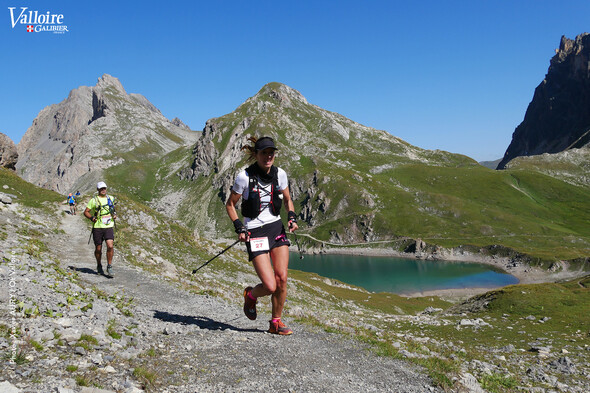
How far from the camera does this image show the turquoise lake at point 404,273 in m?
133

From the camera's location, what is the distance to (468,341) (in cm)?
2584

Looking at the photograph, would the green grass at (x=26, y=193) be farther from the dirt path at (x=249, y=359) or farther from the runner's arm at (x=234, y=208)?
the runner's arm at (x=234, y=208)

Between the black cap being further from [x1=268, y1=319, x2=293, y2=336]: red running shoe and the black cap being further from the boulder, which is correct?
the boulder

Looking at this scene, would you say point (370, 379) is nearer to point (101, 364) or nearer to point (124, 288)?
Answer: point (101, 364)

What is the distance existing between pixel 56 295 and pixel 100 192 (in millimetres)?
8989

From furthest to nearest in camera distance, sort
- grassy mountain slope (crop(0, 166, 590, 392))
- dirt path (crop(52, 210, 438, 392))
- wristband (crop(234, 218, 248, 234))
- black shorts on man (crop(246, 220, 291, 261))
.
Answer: grassy mountain slope (crop(0, 166, 590, 392)), black shorts on man (crop(246, 220, 291, 261)), wristband (crop(234, 218, 248, 234)), dirt path (crop(52, 210, 438, 392))

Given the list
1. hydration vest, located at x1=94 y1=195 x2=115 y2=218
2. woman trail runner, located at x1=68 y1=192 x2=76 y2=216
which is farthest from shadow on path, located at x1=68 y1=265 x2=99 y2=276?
woman trail runner, located at x1=68 y1=192 x2=76 y2=216

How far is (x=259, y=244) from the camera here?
10164 mm

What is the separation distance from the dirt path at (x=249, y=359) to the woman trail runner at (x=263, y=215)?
1835 millimetres

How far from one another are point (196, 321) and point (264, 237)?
5317mm

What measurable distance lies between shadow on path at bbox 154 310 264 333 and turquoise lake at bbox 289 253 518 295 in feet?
372

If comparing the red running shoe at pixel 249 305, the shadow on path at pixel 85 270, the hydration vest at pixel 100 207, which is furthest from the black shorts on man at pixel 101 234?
the red running shoe at pixel 249 305

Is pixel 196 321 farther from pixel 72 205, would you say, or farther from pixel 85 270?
pixel 72 205

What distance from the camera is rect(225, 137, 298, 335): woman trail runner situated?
10094 millimetres
